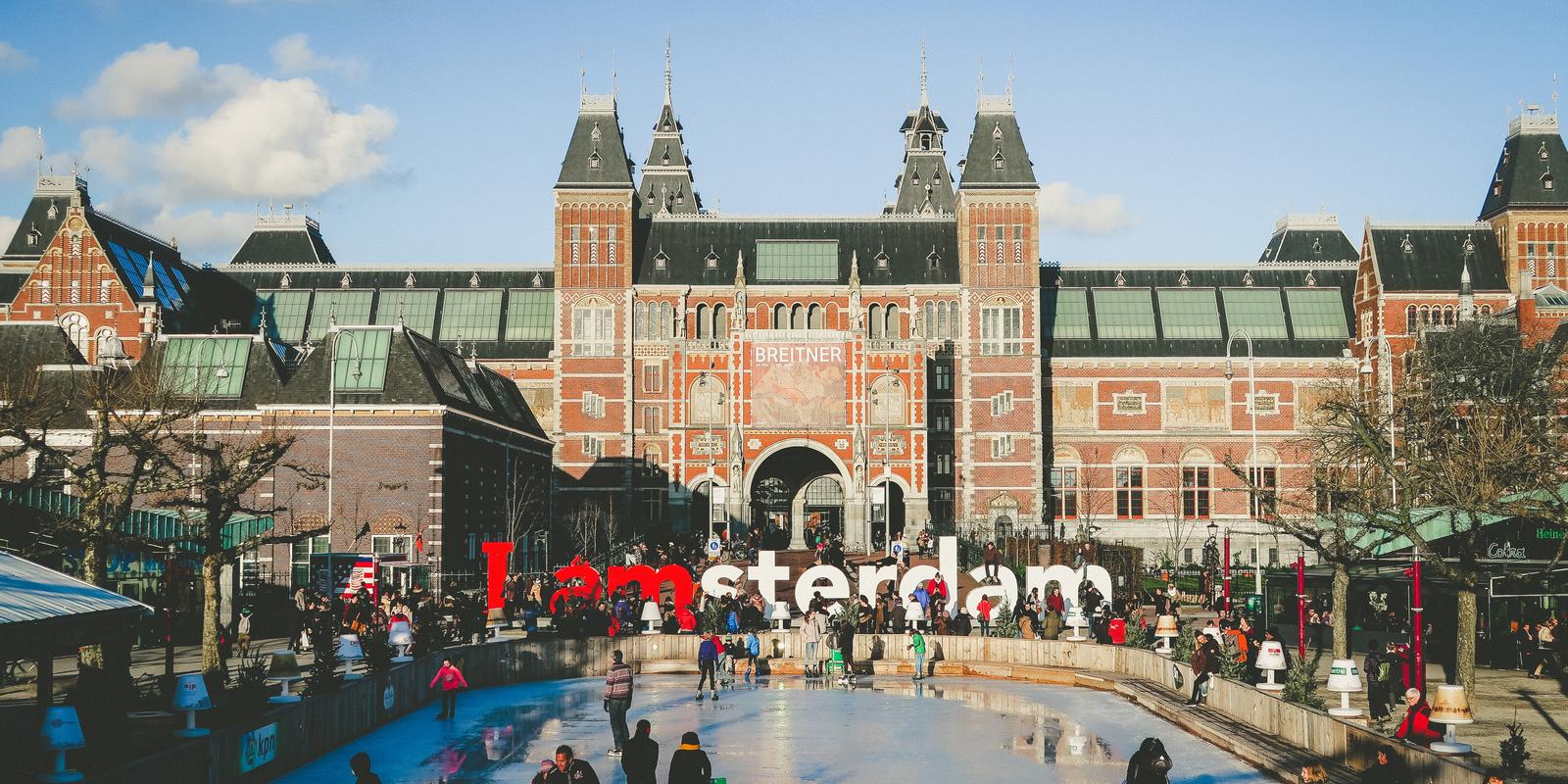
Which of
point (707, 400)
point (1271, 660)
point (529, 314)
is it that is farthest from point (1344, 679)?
point (529, 314)

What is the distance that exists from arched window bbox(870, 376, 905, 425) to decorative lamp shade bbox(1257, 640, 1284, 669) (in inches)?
1987

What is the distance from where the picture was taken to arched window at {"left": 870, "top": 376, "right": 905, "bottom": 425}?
7544 centimetres

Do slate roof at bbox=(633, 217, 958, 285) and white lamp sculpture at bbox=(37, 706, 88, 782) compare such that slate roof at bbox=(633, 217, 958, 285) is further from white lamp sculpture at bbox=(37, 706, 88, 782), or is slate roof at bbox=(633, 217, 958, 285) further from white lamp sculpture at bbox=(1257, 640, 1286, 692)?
white lamp sculpture at bbox=(37, 706, 88, 782)

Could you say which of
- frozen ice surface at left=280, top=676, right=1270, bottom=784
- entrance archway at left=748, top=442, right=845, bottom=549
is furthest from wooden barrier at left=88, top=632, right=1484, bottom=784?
entrance archway at left=748, top=442, right=845, bottom=549

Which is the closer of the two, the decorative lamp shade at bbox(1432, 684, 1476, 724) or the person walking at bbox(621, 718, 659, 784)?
the person walking at bbox(621, 718, 659, 784)

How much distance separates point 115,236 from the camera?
2867 inches

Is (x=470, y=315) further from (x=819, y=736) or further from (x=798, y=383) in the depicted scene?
(x=819, y=736)

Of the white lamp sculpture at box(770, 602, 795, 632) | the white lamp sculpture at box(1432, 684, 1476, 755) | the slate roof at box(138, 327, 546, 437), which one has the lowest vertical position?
the white lamp sculpture at box(770, 602, 795, 632)

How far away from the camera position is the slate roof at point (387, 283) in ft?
273

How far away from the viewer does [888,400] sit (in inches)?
2968

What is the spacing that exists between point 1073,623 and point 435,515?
2701cm

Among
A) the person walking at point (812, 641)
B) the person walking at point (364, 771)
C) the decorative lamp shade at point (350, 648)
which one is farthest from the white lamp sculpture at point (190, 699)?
the person walking at point (812, 641)

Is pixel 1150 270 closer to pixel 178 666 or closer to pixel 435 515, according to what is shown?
pixel 435 515

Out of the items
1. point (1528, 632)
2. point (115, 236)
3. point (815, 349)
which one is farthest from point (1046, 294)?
point (1528, 632)
